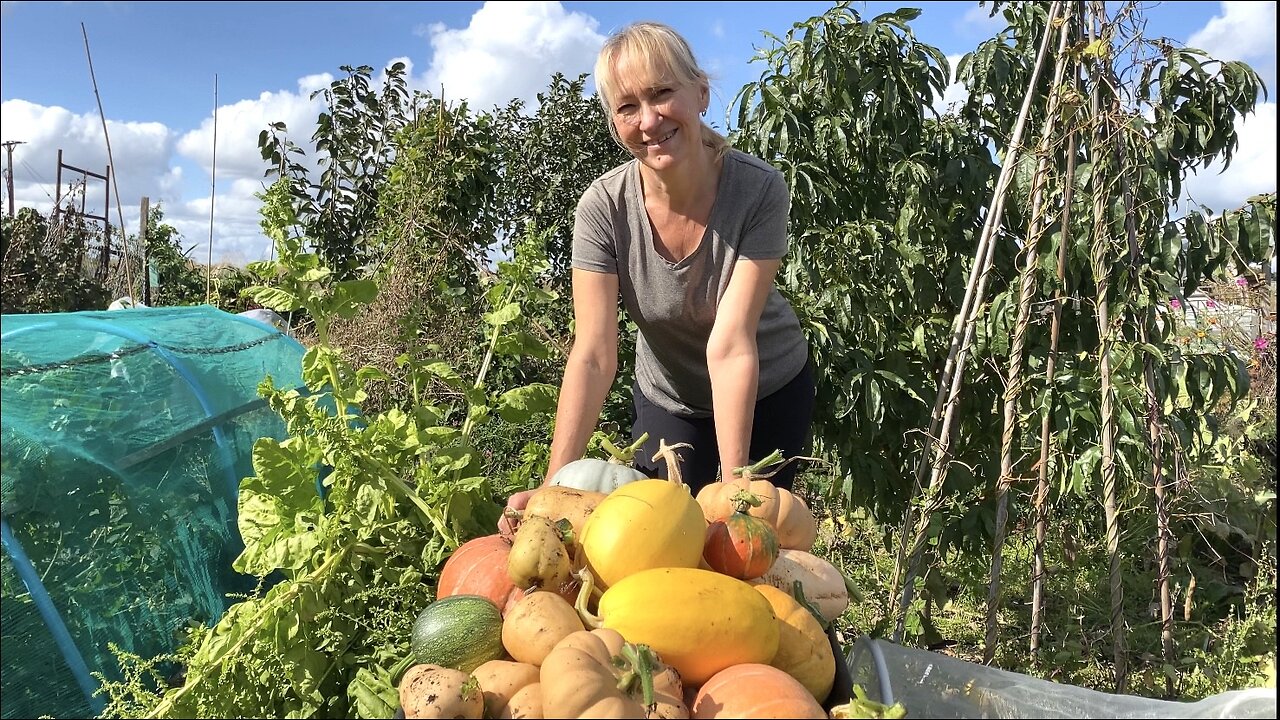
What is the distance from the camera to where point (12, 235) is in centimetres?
941

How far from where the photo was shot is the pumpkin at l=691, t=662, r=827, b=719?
1.06 metres

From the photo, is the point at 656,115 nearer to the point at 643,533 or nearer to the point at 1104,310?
the point at 643,533

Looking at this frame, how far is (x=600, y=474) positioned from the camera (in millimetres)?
1730

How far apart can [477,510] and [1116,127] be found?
1.95 meters

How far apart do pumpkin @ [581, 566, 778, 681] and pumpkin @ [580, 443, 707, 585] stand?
2.7 inches

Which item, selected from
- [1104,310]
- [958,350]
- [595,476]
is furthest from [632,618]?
[1104,310]

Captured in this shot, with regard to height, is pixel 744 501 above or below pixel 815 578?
above

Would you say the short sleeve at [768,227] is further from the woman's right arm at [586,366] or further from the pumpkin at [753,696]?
the pumpkin at [753,696]

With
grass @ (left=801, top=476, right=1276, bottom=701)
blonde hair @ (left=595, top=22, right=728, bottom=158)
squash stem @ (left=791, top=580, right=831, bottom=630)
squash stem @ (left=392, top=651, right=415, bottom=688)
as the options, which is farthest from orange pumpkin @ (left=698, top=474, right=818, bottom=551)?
grass @ (left=801, top=476, right=1276, bottom=701)

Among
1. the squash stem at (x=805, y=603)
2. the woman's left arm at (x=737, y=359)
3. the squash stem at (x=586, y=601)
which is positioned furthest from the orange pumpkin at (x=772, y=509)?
the woman's left arm at (x=737, y=359)

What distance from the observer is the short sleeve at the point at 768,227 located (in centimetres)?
216

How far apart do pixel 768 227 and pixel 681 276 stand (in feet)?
0.82

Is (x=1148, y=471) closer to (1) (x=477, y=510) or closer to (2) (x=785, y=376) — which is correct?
(2) (x=785, y=376)

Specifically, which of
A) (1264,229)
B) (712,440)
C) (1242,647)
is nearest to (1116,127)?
(1264,229)
